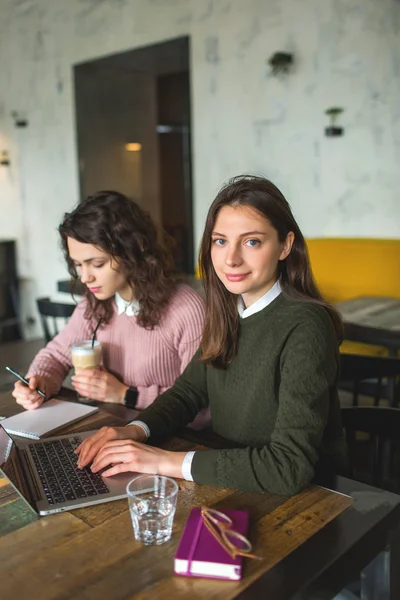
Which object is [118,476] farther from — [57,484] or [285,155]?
[285,155]

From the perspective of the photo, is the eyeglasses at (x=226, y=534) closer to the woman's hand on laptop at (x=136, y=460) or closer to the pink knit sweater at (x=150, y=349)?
the woman's hand on laptop at (x=136, y=460)

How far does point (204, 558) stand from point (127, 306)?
1193 millimetres

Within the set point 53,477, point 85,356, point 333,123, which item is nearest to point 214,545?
point 53,477

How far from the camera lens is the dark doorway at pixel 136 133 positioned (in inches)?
236

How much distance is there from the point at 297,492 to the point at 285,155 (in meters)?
3.61

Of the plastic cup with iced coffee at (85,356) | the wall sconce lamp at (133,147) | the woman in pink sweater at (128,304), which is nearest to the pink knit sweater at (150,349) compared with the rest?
the woman in pink sweater at (128,304)

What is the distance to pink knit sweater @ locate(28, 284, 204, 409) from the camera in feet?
6.16

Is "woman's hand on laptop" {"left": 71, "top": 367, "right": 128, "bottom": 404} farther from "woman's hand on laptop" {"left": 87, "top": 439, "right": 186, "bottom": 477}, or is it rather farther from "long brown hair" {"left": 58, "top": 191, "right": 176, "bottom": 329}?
"woman's hand on laptop" {"left": 87, "top": 439, "right": 186, "bottom": 477}

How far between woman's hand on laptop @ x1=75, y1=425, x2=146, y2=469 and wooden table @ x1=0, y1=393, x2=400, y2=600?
0.17 m

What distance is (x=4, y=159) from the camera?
→ 6.98 meters

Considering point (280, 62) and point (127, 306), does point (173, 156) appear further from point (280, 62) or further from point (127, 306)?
point (127, 306)

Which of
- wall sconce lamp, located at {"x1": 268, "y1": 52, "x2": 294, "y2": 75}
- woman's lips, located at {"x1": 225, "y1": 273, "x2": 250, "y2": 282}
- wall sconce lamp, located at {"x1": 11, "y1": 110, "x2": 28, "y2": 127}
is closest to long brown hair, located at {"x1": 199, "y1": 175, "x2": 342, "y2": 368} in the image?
woman's lips, located at {"x1": 225, "y1": 273, "x2": 250, "y2": 282}

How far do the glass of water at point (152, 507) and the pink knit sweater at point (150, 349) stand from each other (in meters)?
0.78

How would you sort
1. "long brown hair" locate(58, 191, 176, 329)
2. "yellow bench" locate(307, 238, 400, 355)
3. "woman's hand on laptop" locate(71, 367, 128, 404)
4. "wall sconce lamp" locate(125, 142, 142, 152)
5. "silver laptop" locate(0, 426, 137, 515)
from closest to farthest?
"silver laptop" locate(0, 426, 137, 515)
"woman's hand on laptop" locate(71, 367, 128, 404)
"long brown hair" locate(58, 191, 176, 329)
"yellow bench" locate(307, 238, 400, 355)
"wall sconce lamp" locate(125, 142, 142, 152)
